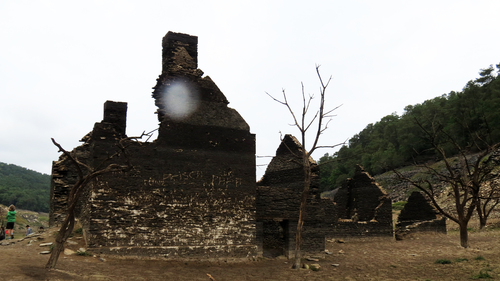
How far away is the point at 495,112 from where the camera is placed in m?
51.9

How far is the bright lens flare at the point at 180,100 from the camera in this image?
14.3 metres

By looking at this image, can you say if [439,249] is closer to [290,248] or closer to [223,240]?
[290,248]

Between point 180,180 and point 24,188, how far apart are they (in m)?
93.3

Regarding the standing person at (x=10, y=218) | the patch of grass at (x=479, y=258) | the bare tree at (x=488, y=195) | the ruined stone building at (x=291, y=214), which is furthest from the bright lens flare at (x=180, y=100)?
the patch of grass at (x=479, y=258)

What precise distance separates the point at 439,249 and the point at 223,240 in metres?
9.91

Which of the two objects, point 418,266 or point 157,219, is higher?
point 157,219

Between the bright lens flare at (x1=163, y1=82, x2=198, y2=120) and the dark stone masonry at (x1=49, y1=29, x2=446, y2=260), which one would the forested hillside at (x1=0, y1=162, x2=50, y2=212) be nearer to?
the dark stone masonry at (x1=49, y1=29, x2=446, y2=260)

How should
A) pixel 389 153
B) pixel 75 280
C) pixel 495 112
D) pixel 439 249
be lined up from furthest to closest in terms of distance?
1. pixel 389 153
2. pixel 495 112
3. pixel 439 249
4. pixel 75 280

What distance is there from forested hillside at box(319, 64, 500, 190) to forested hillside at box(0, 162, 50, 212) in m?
57.7

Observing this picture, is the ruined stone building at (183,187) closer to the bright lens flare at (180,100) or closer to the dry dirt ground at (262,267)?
the bright lens flare at (180,100)

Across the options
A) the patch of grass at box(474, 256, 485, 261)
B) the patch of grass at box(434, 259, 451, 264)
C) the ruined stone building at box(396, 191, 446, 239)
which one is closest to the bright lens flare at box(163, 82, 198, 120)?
the patch of grass at box(434, 259, 451, 264)

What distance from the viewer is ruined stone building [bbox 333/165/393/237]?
22092mm

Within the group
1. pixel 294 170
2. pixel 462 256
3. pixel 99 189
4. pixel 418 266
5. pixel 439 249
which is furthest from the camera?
pixel 294 170

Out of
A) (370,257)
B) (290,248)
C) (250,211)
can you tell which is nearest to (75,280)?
(250,211)
